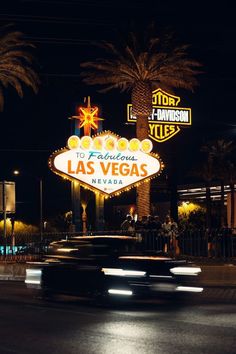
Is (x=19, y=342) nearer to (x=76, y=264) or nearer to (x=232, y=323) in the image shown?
(x=232, y=323)

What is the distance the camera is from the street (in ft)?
35.3

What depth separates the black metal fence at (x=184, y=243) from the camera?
26.6 meters

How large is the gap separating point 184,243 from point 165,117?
27.4m

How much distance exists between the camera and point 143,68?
36.9 meters

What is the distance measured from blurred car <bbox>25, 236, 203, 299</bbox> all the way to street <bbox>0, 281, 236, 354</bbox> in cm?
39

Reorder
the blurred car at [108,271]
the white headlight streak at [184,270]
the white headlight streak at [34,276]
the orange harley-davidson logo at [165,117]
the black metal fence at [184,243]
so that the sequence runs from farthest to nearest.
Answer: the orange harley-davidson logo at [165,117], the black metal fence at [184,243], the white headlight streak at [34,276], the white headlight streak at [184,270], the blurred car at [108,271]

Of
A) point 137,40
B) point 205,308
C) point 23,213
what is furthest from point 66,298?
point 23,213

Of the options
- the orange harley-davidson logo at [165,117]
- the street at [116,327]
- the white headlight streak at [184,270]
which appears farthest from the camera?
the orange harley-davidson logo at [165,117]

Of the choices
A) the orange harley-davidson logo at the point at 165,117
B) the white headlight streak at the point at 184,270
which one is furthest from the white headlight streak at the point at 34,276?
the orange harley-davidson logo at the point at 165,117

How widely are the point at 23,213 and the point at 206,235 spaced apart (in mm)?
92610

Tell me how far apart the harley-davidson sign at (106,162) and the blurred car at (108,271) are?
16847 millimetres

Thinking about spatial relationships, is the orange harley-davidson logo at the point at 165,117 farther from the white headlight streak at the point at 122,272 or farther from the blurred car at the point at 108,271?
the white headlight streak at the point at 122,272

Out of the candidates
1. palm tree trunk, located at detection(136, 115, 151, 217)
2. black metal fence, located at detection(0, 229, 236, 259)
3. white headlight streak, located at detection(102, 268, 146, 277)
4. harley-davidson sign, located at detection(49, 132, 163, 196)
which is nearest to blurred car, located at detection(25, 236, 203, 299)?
white headlight streak, located at detection(102, 268, 146, 277)

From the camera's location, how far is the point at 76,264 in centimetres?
1733
